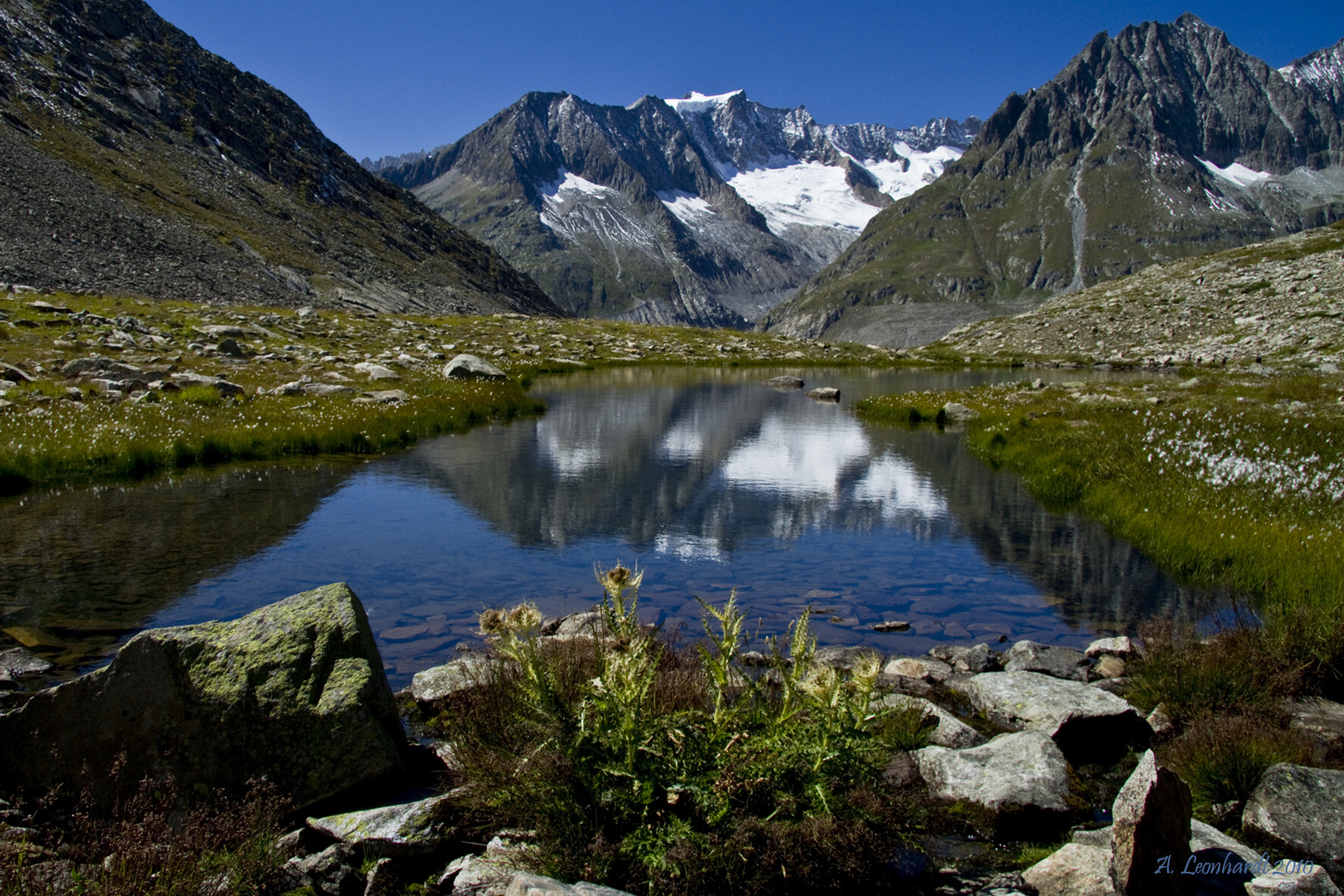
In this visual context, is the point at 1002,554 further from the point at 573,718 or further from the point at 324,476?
the point at 324,476

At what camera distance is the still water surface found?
11141 millimetres

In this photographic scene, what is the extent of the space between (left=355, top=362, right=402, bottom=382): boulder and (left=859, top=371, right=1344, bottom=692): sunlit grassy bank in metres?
28.4

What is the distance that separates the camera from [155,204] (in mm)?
82250

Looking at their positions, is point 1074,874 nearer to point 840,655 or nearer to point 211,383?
point 840,655

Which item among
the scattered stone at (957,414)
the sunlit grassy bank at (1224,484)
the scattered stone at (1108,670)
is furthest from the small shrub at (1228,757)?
the scattered stone at (957,414)

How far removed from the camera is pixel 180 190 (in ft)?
303

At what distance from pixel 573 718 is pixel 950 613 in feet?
29.4

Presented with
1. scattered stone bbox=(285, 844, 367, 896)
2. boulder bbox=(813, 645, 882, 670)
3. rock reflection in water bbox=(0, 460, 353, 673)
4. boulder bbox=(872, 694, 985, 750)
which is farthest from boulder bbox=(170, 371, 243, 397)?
boulder bbox=(872, 694, 985, 750)

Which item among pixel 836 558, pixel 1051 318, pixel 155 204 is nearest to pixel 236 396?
pixel 836 558

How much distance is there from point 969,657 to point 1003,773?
3546 millimetres

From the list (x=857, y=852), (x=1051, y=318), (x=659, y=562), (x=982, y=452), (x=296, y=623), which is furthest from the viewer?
(x=1051, y=318)

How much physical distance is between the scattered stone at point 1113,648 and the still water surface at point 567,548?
1031 mm

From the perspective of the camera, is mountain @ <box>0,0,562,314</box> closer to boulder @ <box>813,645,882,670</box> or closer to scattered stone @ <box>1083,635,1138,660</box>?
boulder @ <box>813,645,882,670</box>

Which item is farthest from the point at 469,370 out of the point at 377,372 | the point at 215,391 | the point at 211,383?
the point at 215,391
